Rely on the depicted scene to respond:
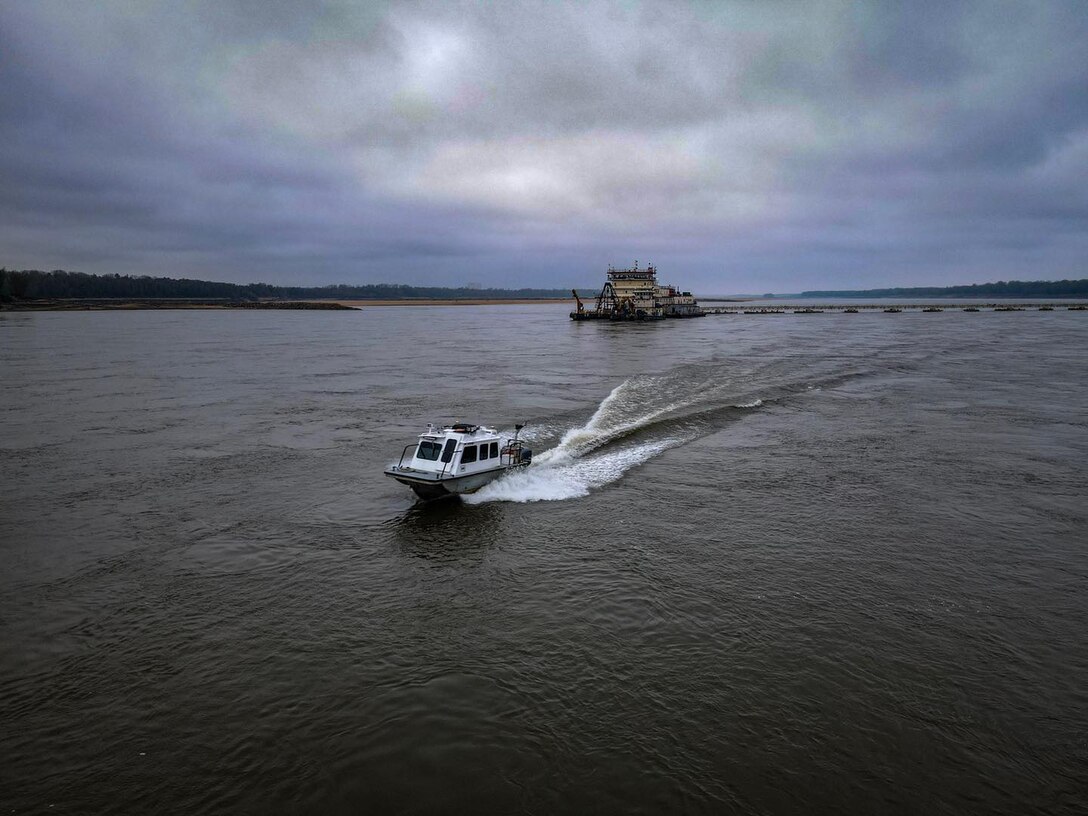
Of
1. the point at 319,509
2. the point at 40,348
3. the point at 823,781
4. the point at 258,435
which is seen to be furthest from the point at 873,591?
the point at 40,348

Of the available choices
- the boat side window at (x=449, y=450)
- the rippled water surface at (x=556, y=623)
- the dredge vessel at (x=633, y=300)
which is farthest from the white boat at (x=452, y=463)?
the dredge vessel at (x=633, y=300)

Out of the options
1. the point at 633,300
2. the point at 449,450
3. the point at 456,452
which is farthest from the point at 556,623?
the point at 633,300

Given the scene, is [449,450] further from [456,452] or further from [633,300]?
[633,300]

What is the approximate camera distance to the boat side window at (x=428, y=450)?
23.6 m

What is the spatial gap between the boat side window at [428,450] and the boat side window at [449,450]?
0.78ft

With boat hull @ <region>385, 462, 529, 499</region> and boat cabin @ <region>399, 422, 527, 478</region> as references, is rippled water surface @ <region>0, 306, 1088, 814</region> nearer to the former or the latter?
boat hull @ <region>385, 462, 529, 499</region>

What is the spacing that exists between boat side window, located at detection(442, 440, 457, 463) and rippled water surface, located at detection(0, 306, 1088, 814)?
73.3 inches

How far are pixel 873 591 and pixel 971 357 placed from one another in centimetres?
6567

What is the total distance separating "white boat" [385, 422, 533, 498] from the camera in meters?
22.8

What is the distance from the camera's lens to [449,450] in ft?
77.3

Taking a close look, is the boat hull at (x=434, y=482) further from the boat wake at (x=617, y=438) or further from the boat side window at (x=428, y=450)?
the boat side window at (x=428, y=450)

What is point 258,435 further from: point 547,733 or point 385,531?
point 547,733

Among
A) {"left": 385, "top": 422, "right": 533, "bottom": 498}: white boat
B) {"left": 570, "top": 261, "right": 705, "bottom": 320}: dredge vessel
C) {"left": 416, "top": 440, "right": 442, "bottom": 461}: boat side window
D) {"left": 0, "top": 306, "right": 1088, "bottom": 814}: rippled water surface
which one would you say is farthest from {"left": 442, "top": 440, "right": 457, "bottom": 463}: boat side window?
{"left": 570, "top": 261, "right": 705, "bottom": 320}: dredge vessel

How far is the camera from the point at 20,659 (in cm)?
1367
